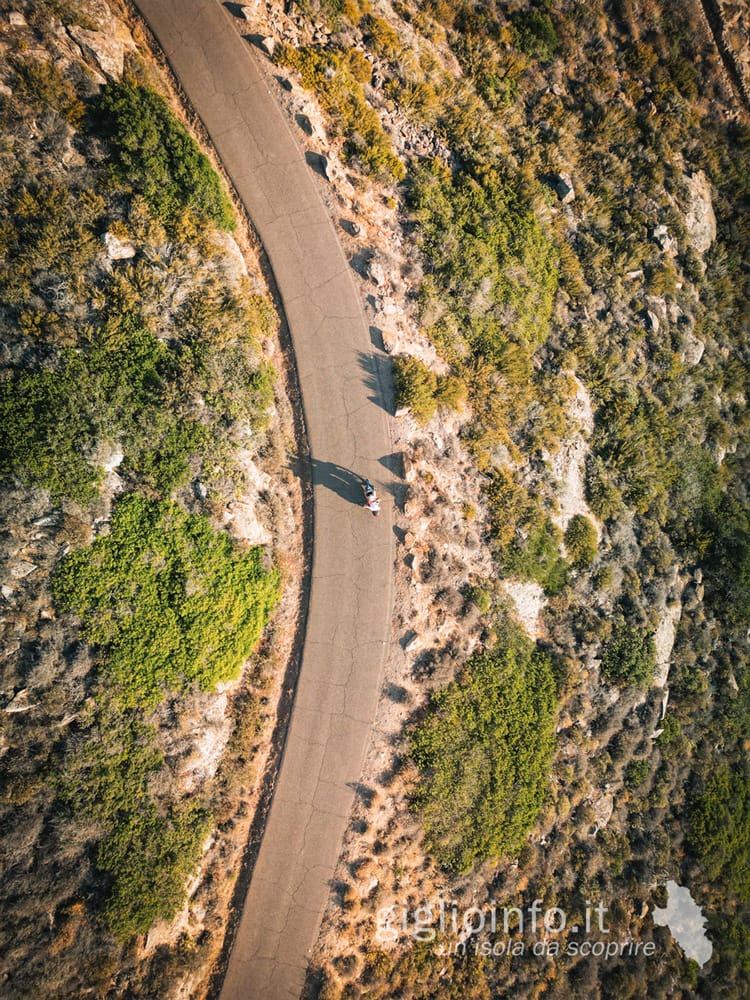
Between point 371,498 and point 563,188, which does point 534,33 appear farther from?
point 371,498

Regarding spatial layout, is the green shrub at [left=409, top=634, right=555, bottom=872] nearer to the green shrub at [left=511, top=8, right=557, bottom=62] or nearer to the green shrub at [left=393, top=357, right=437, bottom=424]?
the green shrub at [left=393, top=357, right=437, bottom=424]

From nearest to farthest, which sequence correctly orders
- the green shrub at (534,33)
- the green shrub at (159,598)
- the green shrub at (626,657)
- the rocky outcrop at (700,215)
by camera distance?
the green shrub at (159,598)
the green shrub at (626,657)
the green shrub at (534,33)
the rocky outcrop at (700,215)

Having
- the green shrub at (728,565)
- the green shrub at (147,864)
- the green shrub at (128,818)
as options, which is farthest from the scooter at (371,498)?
the green shrub at (728,565)

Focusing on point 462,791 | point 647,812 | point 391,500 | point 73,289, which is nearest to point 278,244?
point 73,289

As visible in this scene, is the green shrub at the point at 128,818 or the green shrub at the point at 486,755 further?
the green shrub at the point at 486,755

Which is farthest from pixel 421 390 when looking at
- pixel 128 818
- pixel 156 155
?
pixel 128 818

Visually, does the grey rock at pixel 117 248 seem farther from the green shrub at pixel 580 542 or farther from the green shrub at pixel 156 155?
the green shrub at pixel 580 542

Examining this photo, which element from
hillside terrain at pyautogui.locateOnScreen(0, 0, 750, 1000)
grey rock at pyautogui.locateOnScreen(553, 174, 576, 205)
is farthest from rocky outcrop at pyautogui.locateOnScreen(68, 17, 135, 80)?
grey rock at pyautogui.locateOnScreen(553, 174, 576, 205)
